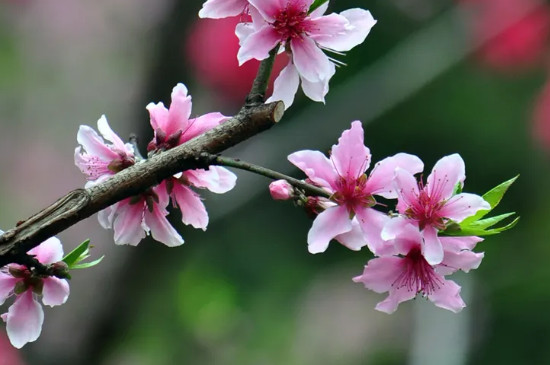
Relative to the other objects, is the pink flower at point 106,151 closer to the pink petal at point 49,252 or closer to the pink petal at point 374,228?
the pink petal at point 49,252

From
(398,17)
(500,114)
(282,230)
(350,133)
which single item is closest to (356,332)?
(282,230)

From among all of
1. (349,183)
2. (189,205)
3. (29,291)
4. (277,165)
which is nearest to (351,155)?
(349,183)

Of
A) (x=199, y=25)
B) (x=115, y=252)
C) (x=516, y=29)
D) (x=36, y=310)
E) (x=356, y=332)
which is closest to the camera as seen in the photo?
(x=36, y=310)

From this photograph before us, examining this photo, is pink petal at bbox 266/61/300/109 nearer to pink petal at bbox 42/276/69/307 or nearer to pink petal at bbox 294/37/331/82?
pink petal at bbox 294/37/331/82

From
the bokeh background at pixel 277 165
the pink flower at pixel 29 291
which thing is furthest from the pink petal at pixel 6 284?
the bokeh background at pixel 277 165

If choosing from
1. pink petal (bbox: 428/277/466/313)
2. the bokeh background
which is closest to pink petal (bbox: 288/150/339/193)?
pink petal (bbox: 428/277/466/313)

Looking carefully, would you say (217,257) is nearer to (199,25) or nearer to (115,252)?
(199,25)

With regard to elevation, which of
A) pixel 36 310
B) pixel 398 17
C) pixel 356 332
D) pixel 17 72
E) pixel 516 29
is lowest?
pixel 356 332

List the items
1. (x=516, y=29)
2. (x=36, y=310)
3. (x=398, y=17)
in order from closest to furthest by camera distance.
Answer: (x=36, y=310)
(x=516, y=29)
(x=398, y=17)
